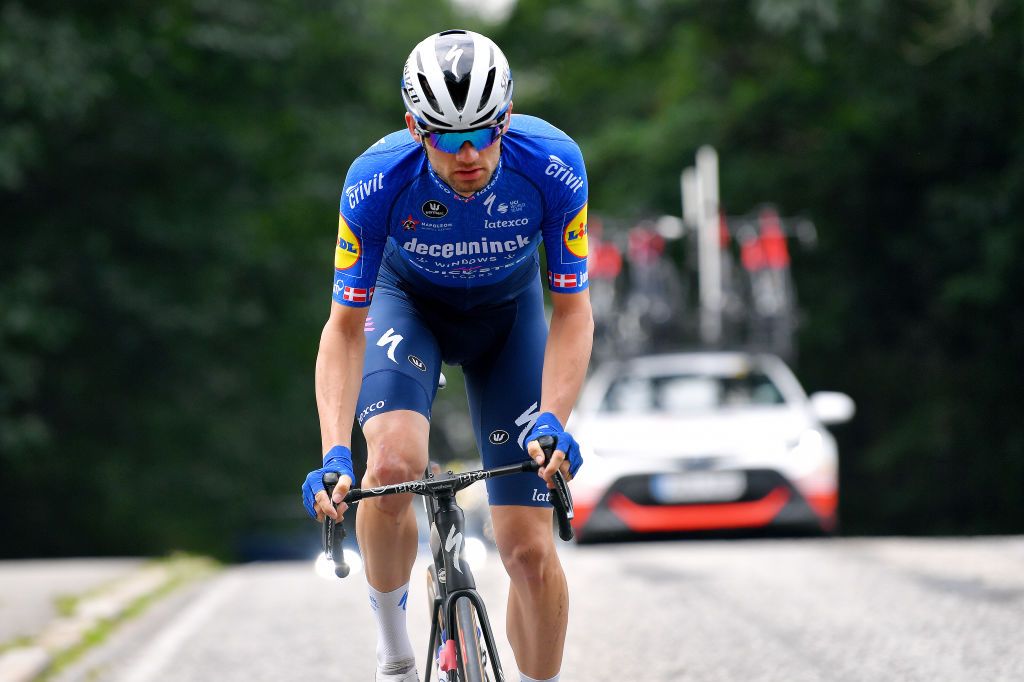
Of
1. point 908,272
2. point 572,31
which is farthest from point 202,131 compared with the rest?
point 908,272

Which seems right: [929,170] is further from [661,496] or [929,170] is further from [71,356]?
[71,356]

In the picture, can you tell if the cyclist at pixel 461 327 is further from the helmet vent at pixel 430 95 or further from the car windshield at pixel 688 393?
the car windshield at pixel 688 393

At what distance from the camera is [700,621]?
7.98 m

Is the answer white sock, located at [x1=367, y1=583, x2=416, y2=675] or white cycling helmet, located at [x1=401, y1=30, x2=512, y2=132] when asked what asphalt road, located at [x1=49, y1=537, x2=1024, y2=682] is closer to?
white sock, located at [x1=367, y1=583, x2=416, y2=675]

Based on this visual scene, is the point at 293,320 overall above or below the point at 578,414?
above

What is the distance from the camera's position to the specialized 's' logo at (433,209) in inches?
185

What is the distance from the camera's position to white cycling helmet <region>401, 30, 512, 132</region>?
4180 millimetres

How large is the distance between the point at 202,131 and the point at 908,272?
10.1 meters

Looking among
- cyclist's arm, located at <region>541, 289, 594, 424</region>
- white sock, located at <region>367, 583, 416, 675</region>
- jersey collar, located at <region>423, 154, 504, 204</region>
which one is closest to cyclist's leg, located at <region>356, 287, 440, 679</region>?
white sock, located at <region>367, 583, 416, 675</region>

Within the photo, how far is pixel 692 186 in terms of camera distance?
19.8 m

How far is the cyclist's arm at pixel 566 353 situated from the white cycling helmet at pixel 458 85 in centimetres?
63

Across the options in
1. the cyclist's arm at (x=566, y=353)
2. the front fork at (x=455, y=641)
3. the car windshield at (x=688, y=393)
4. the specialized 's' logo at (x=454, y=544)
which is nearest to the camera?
the front fork at (x=455, y=641)

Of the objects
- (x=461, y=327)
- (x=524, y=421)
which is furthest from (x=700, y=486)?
(x=524, y=421)

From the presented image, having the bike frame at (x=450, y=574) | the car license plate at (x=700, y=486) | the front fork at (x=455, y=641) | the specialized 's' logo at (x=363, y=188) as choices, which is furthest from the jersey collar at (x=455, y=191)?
the car license plate at (x=700, y=486)
